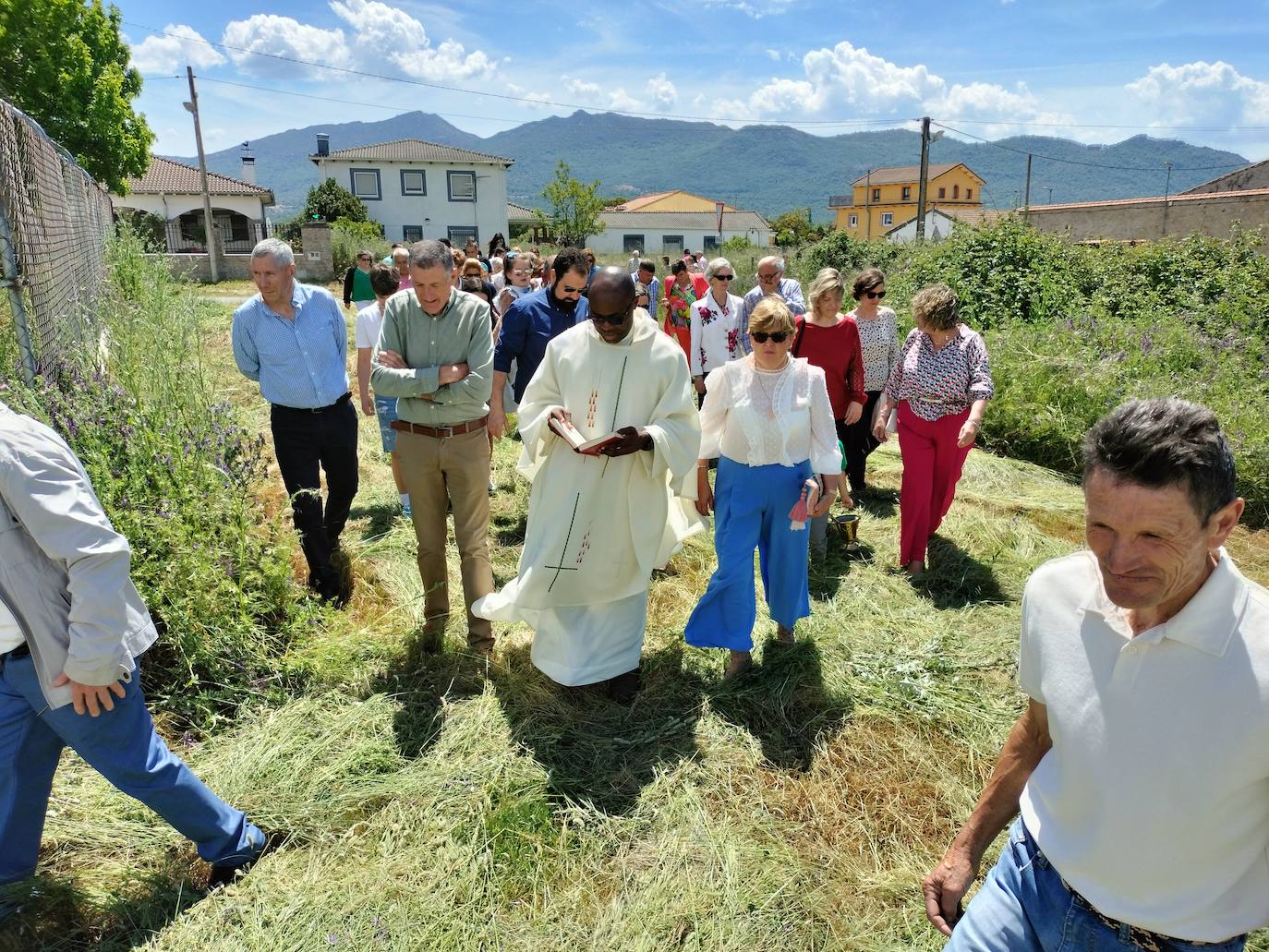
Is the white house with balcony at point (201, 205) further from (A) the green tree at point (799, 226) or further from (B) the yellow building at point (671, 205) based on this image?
(B) the yellow building at point (671, 205)

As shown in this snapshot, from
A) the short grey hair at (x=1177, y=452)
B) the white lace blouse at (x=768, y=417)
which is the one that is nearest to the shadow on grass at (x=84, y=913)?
the white lace blouse at (x=768, y=417)

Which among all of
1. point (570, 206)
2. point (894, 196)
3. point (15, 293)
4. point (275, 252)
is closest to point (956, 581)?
point (275, 252)

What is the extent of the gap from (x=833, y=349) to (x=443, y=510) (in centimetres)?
289

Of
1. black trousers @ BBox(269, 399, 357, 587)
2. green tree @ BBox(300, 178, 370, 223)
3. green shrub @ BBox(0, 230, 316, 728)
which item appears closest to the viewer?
green shrub @ BBox(0, 230, 316, 728)

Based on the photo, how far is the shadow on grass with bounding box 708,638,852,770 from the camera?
353 cm

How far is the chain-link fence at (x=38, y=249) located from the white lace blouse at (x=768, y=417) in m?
3.72

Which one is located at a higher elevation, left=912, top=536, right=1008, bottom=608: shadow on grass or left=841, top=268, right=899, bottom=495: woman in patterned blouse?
left=841, top=268, right=899, bottom=495: woman in patterned blouse

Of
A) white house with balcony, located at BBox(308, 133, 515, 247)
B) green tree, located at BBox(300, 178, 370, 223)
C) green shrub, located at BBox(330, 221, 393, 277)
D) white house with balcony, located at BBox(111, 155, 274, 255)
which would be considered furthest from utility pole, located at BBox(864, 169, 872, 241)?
green shrub, located at BBox(330, 221, 393, 277)

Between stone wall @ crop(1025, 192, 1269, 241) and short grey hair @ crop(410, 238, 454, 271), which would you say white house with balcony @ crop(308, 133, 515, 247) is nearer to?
stone wall @ crop(1025, 192, 1269, 241)

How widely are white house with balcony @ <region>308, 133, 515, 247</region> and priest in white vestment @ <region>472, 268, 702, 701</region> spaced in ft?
162

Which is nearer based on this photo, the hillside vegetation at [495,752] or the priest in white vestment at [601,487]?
the hillside vegetation at [495,752]

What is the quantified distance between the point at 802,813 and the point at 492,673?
1.64 m

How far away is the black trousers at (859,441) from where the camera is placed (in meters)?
6.39

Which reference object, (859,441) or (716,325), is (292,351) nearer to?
(716,325)
